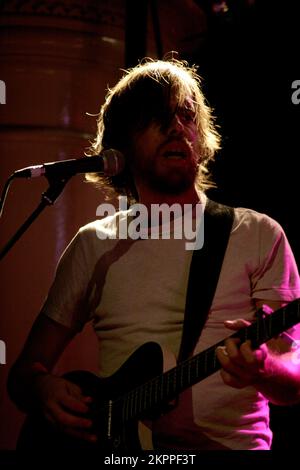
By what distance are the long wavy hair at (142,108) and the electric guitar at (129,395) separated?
876 millimetres

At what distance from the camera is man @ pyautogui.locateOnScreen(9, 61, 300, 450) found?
2160mm

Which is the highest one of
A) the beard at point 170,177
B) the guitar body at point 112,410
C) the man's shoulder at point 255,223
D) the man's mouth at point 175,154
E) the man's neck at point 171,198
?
the man's mouth at point 175,154

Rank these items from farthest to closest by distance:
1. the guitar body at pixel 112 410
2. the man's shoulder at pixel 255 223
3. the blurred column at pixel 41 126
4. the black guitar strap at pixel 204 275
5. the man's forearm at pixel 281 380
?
the blurred column at pixel 41 126 → the man's shoulder at pixel 255 223 → the black guitar strap at pixel 204 275 → the guitar body at pixel 112 410 → the man's forearm at pixel 281 380

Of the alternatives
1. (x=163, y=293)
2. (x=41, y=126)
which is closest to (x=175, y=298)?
(x=163, y=293)

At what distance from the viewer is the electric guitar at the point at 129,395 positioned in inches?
79.1

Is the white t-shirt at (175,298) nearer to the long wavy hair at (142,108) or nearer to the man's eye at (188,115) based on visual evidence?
the long wavy hair at (142,108)

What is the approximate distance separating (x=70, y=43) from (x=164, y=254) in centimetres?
210

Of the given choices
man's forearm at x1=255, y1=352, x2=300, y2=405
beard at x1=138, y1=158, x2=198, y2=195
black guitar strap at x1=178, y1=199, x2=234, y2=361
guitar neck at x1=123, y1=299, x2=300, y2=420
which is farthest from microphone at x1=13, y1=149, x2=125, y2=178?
man's forearm at x1=255, y1=352, x2=300, y2=405

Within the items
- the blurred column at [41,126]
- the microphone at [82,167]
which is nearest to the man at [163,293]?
the microphone at [82,167]

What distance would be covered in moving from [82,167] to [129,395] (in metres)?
0.75

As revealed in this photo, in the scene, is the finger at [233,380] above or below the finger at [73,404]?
above

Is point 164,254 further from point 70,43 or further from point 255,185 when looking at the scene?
point 70,43

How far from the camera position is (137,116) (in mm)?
2688

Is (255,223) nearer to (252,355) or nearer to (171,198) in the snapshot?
(171,198)
